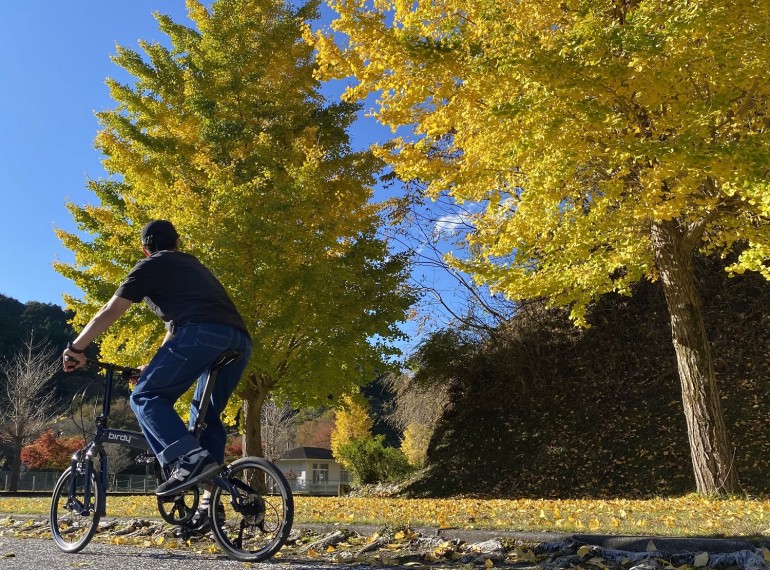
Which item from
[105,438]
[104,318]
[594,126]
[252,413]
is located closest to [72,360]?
[104,318]

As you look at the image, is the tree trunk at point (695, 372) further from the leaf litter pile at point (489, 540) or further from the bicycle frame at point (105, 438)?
the bicycle frame at point (105, 438)

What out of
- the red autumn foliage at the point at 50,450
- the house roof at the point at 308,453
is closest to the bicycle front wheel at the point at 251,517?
the red autumn foliage at the point at 50,450

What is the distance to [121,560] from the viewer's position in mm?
3148

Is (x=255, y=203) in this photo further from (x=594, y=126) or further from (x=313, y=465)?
(x=313, y=465)

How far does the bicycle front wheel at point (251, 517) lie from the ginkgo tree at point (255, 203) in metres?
6.22

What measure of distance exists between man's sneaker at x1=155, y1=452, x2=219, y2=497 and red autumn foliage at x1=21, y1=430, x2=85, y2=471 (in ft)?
106

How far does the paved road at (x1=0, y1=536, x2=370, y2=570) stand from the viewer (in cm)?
290

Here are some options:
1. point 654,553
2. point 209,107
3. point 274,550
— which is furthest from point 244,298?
point 654,553

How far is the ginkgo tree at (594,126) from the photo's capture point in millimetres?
5504

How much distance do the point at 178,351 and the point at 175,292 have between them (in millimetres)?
317

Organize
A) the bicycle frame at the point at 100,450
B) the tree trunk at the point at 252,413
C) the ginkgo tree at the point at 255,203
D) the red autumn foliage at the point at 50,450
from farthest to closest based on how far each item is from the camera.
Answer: the red autumn foliage at the point at 50,450
the tree trunk at the point at 252,413
the ginkgo tree at the point at 255,203
the bicycle frame at the point at 100,450

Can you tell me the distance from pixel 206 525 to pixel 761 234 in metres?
6.24

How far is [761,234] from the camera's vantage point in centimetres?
643

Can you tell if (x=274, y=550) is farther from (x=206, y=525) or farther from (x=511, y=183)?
(x=511, y=183)
